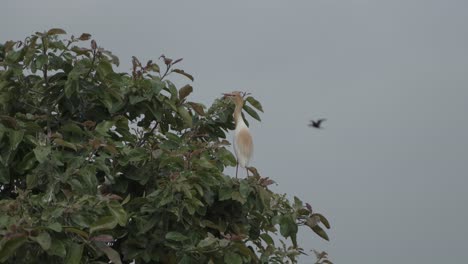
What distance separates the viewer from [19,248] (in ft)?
10.1

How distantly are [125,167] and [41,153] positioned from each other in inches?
26.2

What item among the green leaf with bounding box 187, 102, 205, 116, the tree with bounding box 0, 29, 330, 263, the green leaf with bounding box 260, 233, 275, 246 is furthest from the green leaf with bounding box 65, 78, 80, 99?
the green leaf with bounding box 260, 233, 275, 246

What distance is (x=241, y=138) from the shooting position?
4.41m

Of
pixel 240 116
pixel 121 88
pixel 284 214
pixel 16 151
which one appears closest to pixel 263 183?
pixel 284 214

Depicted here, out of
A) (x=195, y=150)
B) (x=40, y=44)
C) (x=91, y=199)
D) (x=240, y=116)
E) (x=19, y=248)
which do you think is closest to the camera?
(x=19, y=248)

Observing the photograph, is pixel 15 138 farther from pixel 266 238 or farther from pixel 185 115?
pixel 266 238

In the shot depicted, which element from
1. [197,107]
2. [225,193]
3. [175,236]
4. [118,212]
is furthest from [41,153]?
[197,107]

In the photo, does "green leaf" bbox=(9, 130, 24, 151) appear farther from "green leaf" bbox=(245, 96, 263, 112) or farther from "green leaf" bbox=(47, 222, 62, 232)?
"green leaf" bbox=(245, 96, 263, 112)

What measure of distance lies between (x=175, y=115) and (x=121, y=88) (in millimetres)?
402

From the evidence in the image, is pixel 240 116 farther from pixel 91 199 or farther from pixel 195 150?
pixel 91 199

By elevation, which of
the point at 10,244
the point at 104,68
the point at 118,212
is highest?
the point at 104,68

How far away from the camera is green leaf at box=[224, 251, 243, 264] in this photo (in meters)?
3.63

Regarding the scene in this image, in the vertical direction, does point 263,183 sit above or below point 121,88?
below

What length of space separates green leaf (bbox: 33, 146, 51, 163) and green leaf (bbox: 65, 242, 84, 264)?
1.96 feet
